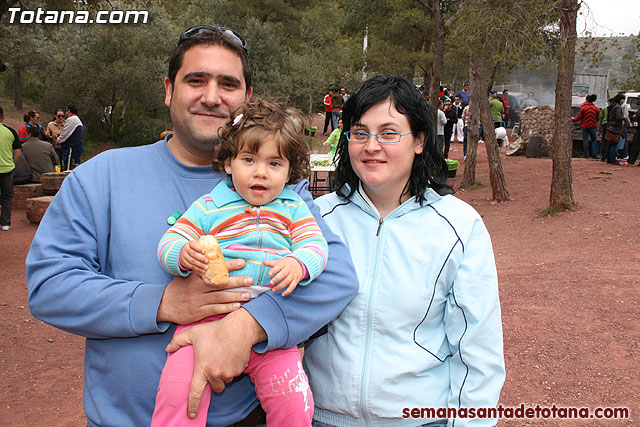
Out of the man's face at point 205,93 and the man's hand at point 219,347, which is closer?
the man's hand at point 219,347

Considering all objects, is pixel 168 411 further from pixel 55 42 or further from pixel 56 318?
pixel 55 42

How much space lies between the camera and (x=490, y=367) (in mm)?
1885

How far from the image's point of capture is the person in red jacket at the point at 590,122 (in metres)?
16.5

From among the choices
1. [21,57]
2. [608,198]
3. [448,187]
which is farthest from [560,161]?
[21,57]

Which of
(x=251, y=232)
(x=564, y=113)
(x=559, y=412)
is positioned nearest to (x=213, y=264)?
(x=251, y=232)

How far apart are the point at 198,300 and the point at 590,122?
692 inches

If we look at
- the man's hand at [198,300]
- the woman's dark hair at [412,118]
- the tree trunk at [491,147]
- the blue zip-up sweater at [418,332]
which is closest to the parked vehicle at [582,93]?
the tree trunk at [491,147]

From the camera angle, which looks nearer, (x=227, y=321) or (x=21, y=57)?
(x=227, y=321)

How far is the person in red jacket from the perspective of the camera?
16.5 m

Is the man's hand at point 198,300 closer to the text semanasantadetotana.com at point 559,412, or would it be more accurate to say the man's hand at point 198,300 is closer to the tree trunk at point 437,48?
the text semanasantadetotana.com at point 559,412

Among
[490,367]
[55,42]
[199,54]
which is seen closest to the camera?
[490,367]

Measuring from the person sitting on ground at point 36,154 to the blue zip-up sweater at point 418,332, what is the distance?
1225cm

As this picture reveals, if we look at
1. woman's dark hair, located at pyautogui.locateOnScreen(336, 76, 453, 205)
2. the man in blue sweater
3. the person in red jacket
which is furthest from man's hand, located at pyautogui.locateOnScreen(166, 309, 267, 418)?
the person in red jacket

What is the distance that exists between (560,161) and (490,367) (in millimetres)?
8805
